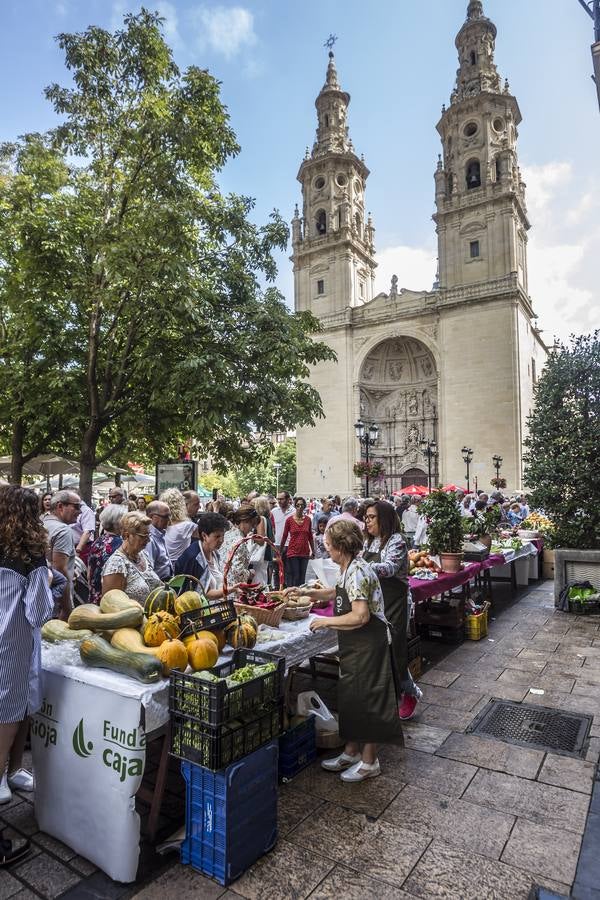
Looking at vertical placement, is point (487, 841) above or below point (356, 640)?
below

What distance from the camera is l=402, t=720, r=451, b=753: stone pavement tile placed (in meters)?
4.14

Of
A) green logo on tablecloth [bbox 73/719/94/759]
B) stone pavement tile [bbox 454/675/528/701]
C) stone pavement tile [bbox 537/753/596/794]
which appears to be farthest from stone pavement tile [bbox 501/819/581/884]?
green logo on tablecloth [bbox 73/719/94/759]

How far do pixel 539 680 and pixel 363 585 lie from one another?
3482 millimetres

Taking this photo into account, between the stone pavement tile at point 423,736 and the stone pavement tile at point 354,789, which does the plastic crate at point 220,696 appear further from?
the stone pavement tile at point 423,736

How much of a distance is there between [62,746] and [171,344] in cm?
906

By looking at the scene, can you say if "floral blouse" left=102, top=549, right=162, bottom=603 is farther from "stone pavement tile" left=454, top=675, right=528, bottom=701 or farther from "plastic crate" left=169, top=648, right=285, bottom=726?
"stone pavement tile" left=454, top=675, right=528, bottom=701

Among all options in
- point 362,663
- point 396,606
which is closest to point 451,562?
point 396,606

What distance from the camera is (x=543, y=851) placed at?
2.93 meters

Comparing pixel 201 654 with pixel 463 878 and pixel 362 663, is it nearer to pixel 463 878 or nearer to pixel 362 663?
pixel 362 663

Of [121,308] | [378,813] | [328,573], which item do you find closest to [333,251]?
[121,308]

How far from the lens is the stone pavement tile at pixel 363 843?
9.09ft

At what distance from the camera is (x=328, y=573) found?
5840mm

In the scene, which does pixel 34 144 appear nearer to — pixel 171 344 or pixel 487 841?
pixel 171 344

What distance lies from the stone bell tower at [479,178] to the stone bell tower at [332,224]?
7.44 m
